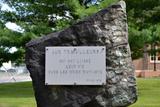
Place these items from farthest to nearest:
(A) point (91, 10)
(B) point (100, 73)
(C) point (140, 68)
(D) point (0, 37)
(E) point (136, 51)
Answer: (C) point (140, 68)
(E) point (136, 51)
(D) point (0, 37)
(A) point (91, 10)
(B) point (100, 73)

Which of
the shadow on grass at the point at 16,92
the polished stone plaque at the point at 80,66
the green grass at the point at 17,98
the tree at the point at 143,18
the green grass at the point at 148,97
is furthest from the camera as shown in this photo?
the tree at the point at 143,18

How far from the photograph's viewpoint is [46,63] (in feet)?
31.4

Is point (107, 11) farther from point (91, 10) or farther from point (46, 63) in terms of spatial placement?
point (91, 10)

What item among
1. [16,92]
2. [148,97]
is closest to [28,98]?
[148,97]

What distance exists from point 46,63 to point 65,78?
17.1 inches

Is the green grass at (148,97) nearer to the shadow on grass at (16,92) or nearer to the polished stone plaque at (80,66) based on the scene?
the shadow on grass at (16,92)

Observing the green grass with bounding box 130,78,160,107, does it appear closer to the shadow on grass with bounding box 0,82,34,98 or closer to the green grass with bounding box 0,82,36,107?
the green grass with bounding box 0,82,36,107

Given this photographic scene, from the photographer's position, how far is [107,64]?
9570 millimetres

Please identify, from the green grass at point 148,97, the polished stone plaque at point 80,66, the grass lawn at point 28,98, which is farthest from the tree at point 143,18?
the polished stone plaque at point 80,66

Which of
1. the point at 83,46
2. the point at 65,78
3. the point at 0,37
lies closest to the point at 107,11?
the point at 83,46

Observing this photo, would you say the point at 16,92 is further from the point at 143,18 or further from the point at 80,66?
the point at 80,66

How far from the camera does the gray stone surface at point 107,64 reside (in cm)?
952

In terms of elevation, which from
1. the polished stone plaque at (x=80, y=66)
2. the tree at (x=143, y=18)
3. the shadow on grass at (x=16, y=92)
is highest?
the tree at (x=143, y=18)

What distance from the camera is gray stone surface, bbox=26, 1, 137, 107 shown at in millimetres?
9516
